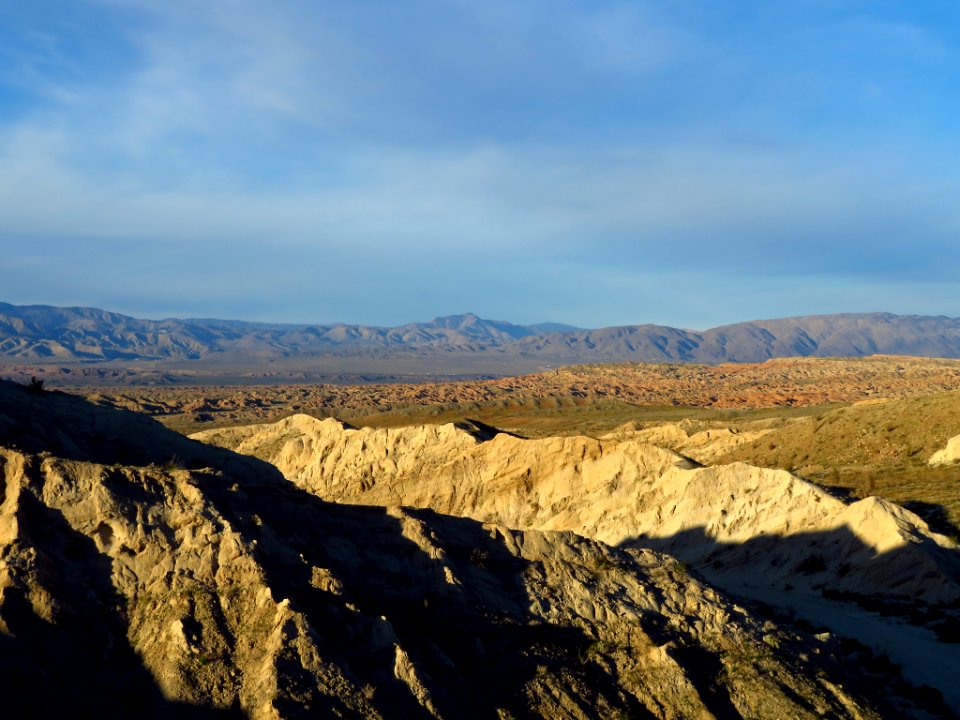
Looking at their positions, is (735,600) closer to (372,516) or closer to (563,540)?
(563,540)

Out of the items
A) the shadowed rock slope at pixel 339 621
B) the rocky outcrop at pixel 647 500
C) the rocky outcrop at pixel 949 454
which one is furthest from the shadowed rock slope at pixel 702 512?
the rocky outcrop at pixel 949 454

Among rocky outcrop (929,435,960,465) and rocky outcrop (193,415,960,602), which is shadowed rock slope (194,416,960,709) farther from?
rocky outcrop (929,435,960,465)

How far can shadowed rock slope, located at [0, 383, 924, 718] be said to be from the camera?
11266mm

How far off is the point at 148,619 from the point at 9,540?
7.99 ft

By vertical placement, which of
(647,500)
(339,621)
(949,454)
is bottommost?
(647,500)

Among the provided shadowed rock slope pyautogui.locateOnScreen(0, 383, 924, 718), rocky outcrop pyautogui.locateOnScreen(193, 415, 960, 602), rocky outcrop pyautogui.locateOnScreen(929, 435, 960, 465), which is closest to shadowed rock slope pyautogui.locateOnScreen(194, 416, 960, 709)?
rocky outcrop pyautogui.locateOnScreen(193, 415, 960, 602)

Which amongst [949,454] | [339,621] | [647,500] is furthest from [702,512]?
[339,621]

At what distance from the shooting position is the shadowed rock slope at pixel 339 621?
11.3 m

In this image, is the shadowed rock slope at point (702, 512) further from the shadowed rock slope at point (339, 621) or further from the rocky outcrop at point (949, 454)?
the rocky outcrop at point (949, 454)

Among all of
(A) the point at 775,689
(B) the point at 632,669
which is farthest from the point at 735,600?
(B) the point at 632,669

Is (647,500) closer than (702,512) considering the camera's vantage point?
No

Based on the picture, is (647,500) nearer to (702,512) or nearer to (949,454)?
(702,512)

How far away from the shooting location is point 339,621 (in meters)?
→ 12.6

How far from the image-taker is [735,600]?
18.0 meters
